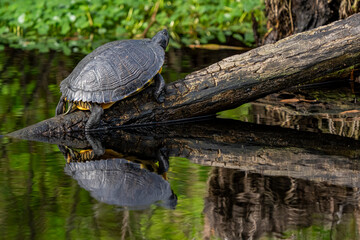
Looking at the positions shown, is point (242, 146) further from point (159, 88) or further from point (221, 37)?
point (221, 37)

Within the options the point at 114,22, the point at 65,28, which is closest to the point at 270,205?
the point at 65,28

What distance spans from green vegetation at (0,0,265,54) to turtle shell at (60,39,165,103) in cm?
435

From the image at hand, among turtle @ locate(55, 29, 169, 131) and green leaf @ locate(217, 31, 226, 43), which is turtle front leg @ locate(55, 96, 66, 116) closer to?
turtle @ locate(55, 29, 169, 131)

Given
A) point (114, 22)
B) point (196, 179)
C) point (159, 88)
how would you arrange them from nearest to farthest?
point (196, 179)
point (159, 88)
point (114, 22)

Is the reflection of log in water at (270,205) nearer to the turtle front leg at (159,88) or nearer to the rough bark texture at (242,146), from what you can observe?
Result: the rough bark texture at (242,146)

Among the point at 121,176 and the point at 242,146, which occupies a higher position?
the point at 242,146

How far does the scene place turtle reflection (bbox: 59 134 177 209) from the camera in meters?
3.54

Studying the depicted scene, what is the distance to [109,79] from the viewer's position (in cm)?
503

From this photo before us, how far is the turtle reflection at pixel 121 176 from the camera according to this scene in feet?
11.6

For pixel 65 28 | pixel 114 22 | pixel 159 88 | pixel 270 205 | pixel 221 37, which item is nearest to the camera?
pixel 270 205

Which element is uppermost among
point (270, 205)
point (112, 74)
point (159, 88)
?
point (112, 74)

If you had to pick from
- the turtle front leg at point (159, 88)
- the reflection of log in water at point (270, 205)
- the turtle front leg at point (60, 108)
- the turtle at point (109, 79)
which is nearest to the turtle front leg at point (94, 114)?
the turtle at point (109, 79)

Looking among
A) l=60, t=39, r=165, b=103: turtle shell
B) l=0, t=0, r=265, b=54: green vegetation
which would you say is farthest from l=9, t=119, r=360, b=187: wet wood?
l=0, t=0, r=265, b=54: green vegetation

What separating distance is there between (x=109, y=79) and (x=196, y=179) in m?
1.55
